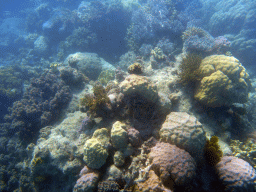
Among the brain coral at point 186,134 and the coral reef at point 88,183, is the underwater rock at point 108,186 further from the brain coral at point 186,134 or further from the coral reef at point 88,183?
the brain coral at point 186,134

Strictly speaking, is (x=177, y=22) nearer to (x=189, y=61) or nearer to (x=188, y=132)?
(x=189, y=61)

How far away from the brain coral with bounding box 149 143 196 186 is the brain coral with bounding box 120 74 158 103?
5.40ft

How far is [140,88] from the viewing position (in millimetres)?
4184

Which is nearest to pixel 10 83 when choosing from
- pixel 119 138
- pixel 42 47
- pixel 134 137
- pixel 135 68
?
pixel 42 47

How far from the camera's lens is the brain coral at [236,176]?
308 cm

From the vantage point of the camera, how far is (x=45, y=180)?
523 centimetres

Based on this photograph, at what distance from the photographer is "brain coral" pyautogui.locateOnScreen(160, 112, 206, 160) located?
349 cm

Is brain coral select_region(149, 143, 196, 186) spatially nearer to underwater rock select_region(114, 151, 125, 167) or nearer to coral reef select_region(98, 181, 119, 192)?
underwater rock select_region(114, 151, 125, 167)

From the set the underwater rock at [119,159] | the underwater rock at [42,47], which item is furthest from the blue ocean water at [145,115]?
the underwater rock at [42,47]

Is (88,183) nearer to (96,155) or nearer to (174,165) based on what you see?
(96,155)

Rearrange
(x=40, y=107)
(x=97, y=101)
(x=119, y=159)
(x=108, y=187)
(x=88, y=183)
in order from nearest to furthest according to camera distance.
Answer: (x=108, y=187) < (x=88, y=183) < (x=119, y=159) < (x=97, y=101) < (x=40, y=107)

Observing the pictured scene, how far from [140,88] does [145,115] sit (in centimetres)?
101

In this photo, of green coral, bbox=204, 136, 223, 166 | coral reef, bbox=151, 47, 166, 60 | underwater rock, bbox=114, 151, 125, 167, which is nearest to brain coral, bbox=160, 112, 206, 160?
green coral, bbox=204, 136, 223, 166

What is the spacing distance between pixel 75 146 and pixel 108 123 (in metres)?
1.56
